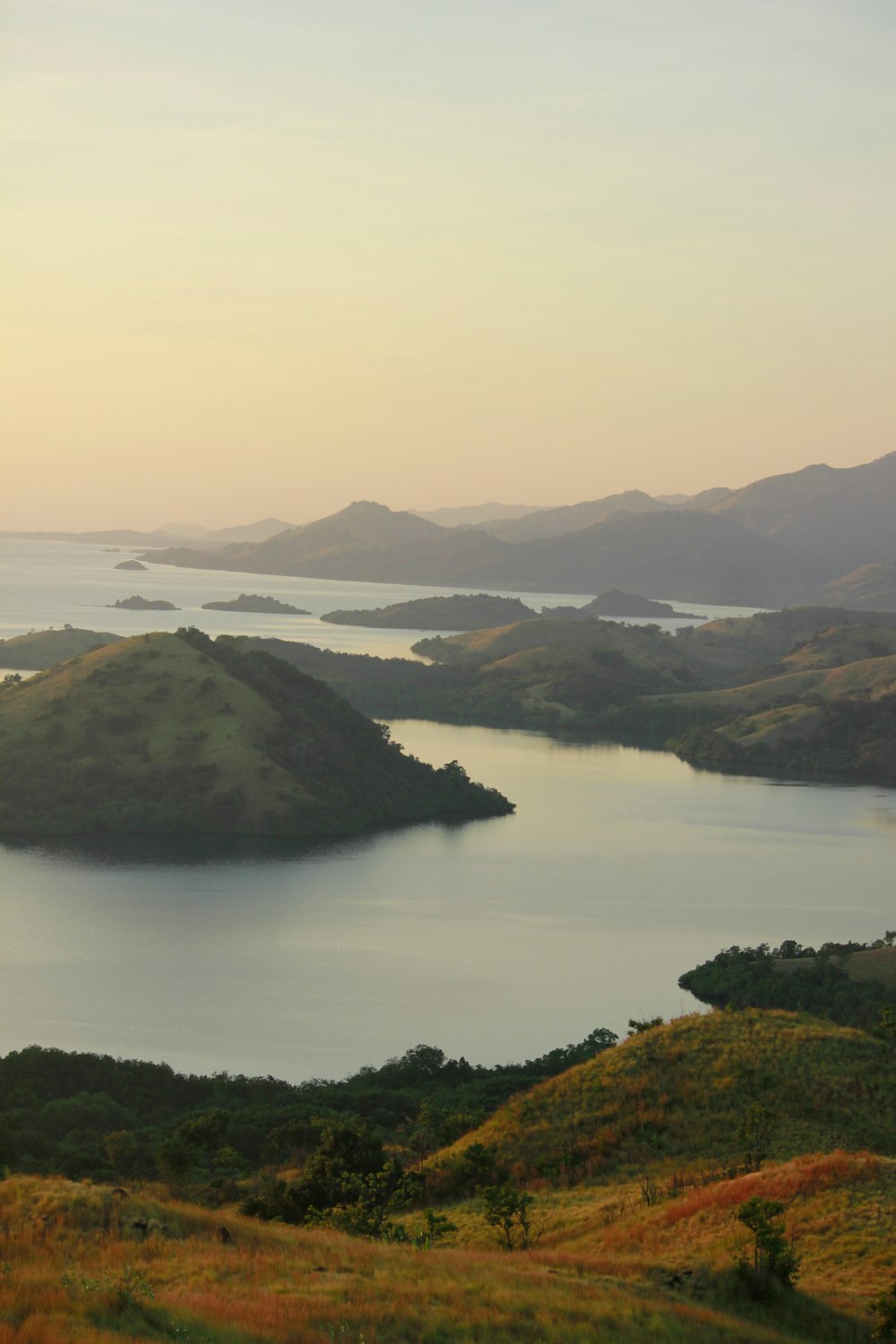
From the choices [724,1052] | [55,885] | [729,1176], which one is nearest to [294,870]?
[55,885]

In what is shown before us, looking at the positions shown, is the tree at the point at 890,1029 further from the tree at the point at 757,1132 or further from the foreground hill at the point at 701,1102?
the tree at the point at 757,1132

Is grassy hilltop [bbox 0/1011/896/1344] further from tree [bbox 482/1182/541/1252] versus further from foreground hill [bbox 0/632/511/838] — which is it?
foreground hill [bbox 0/632/511/838]

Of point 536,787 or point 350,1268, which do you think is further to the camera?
point 536,787

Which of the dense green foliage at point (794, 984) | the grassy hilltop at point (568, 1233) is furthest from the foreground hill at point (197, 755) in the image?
the grassy hilltop at point (568, 1233)

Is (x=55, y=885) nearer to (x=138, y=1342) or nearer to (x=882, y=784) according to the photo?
(x=138, y=1342)

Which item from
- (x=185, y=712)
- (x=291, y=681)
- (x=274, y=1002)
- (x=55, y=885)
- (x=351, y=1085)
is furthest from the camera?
(x=291, y=681)

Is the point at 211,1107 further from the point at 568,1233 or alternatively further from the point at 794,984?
the point at 794,984

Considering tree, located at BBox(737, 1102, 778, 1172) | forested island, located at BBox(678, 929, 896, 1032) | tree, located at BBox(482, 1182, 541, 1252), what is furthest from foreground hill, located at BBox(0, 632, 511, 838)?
tree, located at BBox(482, 1182, 541, 1252)

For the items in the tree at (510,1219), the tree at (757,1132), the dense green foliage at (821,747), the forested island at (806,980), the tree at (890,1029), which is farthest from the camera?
the dense green foliage at (821,747)
